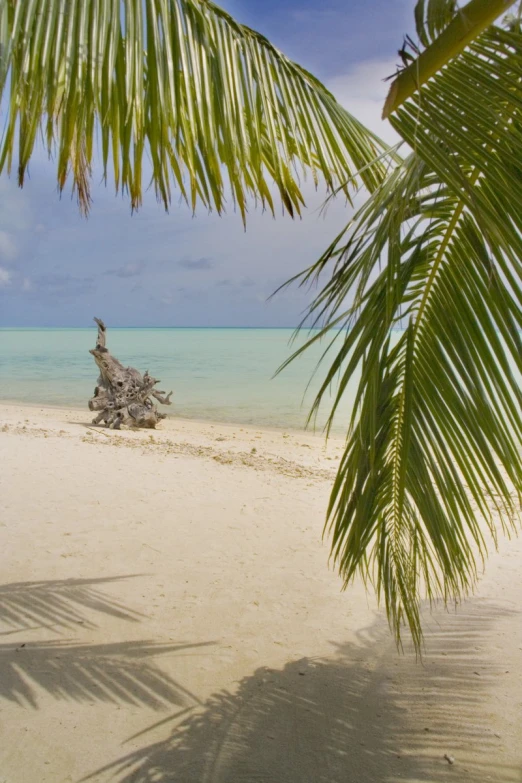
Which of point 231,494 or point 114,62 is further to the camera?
point 231,494

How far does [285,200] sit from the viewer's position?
7.47 ft

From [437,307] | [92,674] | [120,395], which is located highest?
[437,307]

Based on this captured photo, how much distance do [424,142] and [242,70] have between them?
0.85 meters

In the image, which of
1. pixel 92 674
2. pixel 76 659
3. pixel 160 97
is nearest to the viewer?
pixel 160 97

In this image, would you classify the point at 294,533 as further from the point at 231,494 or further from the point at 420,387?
the point at 420,387

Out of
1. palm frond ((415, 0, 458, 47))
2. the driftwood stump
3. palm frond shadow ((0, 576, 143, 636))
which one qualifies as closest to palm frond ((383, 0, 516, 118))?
palm frond ((415, 0, 458, 47))

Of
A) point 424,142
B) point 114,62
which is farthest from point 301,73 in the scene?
point 424,142

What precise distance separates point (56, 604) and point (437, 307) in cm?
273

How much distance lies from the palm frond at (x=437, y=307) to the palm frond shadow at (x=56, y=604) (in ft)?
5.70

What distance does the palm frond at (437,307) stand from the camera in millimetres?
1370

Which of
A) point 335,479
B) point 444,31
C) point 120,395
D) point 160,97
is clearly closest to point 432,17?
point 444,31

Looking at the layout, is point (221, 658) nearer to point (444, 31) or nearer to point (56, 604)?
point (56, 604)

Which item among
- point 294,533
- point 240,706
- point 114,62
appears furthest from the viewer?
point 294,533

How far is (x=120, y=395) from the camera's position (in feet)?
35.6
